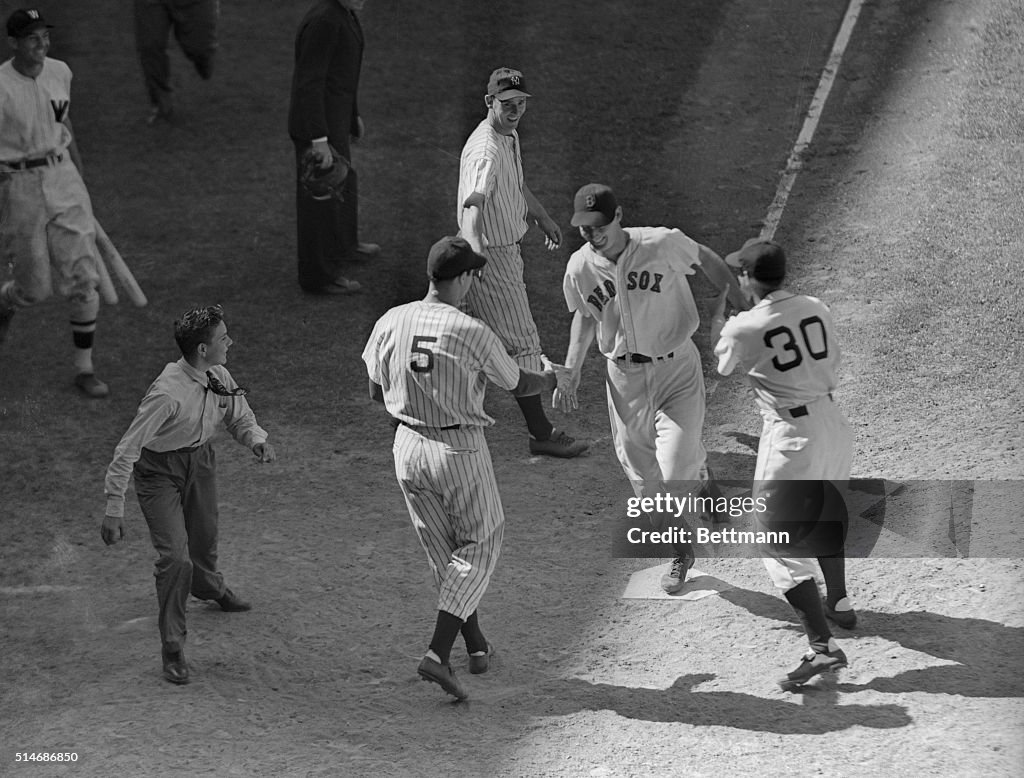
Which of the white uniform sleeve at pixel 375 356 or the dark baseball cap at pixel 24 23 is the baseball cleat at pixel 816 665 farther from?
the dark baseball cap at pixel 24 23

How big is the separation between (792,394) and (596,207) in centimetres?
132

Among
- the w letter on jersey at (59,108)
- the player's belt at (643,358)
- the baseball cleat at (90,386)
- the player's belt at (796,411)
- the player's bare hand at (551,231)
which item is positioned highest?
the w letter on jersey at (59,108)

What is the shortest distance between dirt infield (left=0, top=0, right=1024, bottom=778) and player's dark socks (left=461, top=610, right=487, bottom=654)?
17cm

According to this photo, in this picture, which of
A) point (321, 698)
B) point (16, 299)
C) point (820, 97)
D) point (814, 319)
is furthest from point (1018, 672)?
point (820, 97)

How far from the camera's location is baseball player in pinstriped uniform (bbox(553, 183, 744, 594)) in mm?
6730

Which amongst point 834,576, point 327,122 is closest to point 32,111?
point 327,122

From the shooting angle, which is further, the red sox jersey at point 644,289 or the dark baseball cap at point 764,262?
the red sox jersey at point 644,289

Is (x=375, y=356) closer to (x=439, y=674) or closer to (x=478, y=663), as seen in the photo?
(x=439, y=674)

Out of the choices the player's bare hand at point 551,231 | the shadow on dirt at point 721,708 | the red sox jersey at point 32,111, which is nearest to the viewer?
the shadow on dirt at point 721,708

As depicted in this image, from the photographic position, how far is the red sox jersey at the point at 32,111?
8.75 m

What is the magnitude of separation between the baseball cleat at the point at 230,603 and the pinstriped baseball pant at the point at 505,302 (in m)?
2.20

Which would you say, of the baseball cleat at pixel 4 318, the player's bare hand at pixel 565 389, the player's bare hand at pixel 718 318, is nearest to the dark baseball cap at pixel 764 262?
the player's bare hand at pixel 718 318

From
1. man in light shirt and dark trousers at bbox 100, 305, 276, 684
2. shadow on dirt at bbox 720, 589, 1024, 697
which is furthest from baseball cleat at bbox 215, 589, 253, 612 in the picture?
shadow on dirt at bbox 720, 589, 1024, 697

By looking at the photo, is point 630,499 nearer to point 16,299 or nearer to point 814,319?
point 814,319
